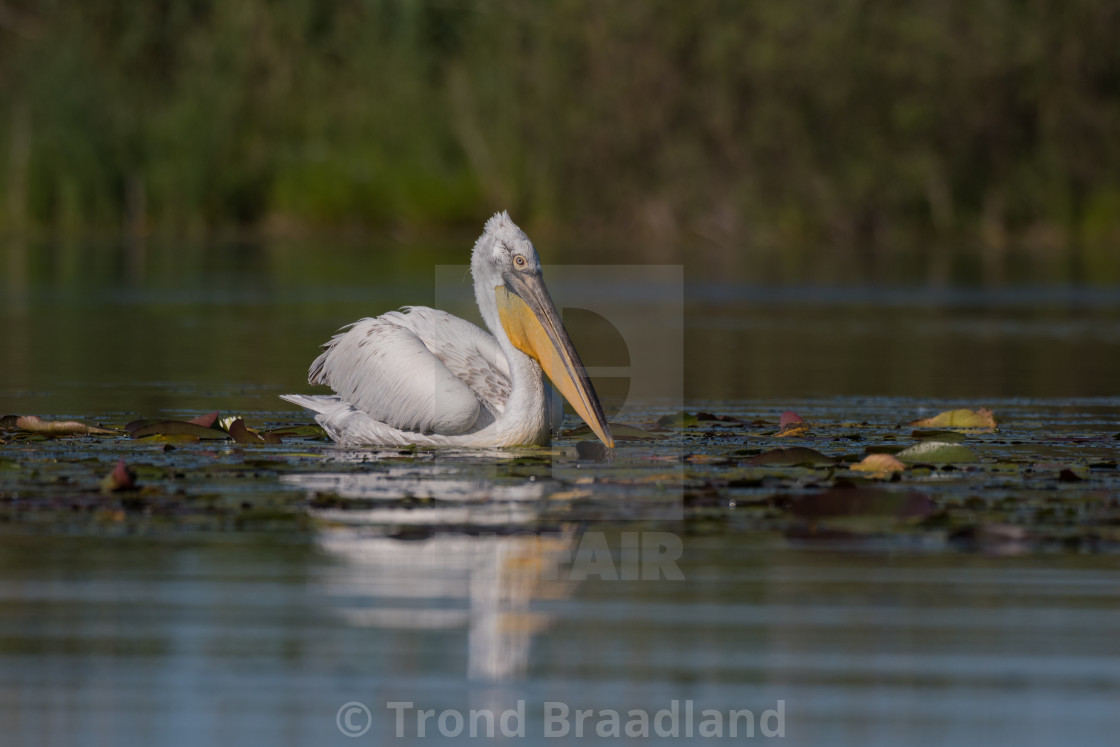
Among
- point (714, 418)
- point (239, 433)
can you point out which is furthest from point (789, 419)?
point (239, 433)

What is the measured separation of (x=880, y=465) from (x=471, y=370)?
2.04m

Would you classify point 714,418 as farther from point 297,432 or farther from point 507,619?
point 507,619

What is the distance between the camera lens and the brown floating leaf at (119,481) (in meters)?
6.63

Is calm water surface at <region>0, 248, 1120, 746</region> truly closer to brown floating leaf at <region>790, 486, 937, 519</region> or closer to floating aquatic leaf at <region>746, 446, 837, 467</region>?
brown floating leaf at <region>790, 486, 937, 519</region>

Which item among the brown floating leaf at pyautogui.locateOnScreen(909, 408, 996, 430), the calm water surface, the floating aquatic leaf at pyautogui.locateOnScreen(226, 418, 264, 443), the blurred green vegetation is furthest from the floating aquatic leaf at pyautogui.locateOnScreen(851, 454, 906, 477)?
the blurred green vegetation

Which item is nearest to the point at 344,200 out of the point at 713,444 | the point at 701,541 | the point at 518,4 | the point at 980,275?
the point at 518,4

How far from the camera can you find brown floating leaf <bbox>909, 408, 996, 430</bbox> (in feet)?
28.6

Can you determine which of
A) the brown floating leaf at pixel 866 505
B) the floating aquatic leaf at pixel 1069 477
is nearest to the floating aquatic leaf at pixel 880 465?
the floating aquatic leaf at pixel 1069 477

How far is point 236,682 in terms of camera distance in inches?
172

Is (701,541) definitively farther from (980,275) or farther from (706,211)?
(706,211)

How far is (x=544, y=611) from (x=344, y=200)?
88.0 ft

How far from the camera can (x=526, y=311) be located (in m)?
8.38

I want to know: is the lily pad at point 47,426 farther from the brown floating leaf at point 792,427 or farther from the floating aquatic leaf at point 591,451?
the brown floating leaf at point 792,427

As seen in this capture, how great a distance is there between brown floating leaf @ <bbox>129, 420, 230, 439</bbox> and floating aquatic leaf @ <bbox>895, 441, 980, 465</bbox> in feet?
9.49
